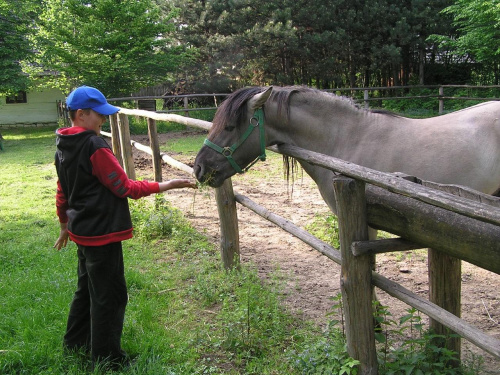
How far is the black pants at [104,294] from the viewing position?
106 inches

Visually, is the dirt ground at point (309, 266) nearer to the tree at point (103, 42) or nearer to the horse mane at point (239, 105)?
the horse mane at point (239, 105)

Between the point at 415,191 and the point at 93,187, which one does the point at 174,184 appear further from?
the point at 415,191

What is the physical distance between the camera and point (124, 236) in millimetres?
2713

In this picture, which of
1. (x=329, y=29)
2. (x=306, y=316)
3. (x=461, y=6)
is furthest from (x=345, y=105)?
(x=329, y=29)

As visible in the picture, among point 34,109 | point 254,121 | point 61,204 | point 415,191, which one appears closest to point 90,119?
point 61,204

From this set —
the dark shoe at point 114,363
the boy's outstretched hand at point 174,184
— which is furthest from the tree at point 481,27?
the dark shoe at point 114,363

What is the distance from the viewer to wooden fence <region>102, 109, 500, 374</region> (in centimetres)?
178

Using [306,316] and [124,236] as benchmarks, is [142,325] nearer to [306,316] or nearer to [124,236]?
[124,236]

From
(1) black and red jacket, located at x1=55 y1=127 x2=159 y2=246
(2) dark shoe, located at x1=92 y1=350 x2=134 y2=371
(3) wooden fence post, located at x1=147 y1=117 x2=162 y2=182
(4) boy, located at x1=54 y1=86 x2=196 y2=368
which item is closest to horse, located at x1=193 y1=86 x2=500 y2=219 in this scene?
(4) boy, located at x1=54 y1=86 x2=196 y2=368

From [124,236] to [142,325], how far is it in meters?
0.94

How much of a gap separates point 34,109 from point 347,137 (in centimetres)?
2459

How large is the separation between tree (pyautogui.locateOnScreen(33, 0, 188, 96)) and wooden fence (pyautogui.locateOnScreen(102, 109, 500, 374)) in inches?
633

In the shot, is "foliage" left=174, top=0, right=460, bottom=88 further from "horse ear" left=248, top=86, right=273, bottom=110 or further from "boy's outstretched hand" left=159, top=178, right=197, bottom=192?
"boy's outstretched hand" left=159, top=178, right=197, bottom=192

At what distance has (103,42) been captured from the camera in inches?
668
